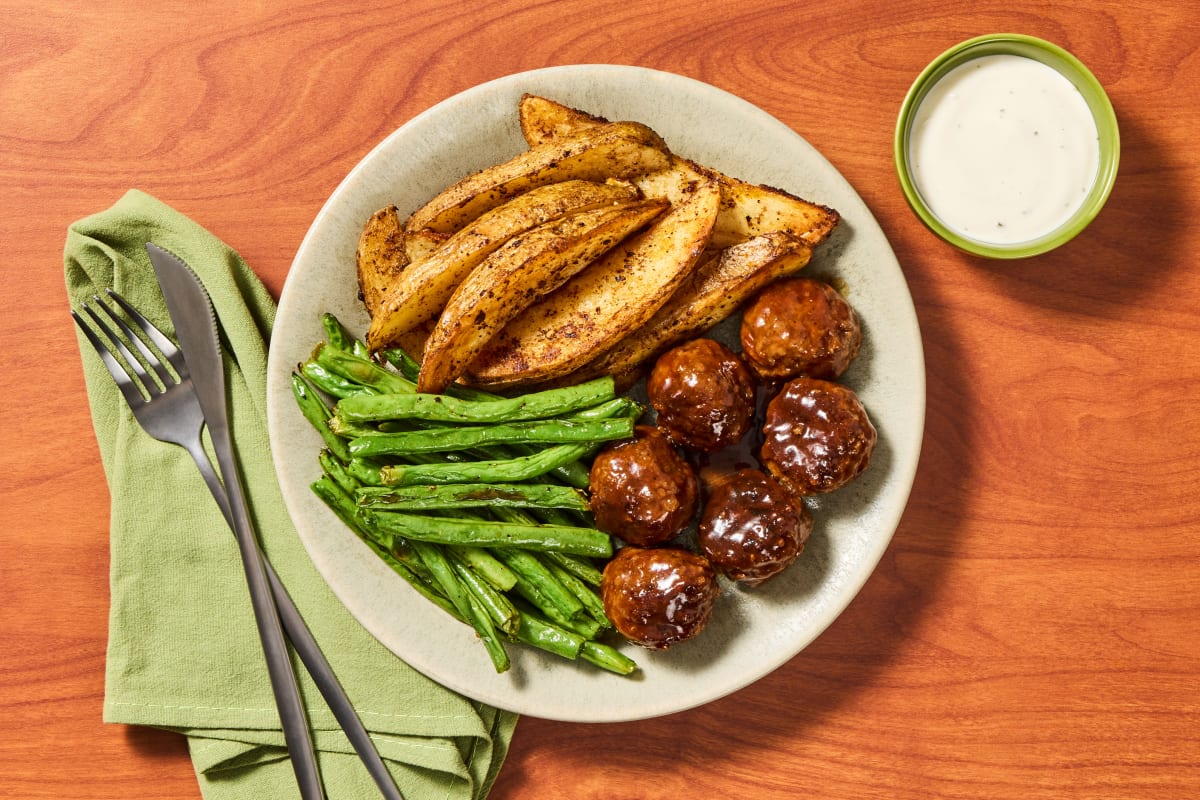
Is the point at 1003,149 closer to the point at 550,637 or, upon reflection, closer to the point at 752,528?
the point at 752,528

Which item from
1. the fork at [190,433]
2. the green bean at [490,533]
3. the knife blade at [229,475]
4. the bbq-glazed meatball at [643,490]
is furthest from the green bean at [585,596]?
the knife blade at [229,475]

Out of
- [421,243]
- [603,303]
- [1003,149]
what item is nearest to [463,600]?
[603,303]

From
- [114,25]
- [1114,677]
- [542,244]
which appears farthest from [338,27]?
[1114,677]

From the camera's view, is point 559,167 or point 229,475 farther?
point 229,475

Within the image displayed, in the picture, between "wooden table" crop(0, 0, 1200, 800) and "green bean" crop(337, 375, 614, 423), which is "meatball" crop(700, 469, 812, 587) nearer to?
"green bean" crop(337, 375, 614, 423)

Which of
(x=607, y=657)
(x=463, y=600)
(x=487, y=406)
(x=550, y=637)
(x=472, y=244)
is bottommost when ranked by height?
(x=607, y=657)

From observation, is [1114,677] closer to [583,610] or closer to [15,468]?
[583,610]

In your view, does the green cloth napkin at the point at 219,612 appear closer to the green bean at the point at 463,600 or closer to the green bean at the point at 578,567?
the green bean at the point at 463,600
